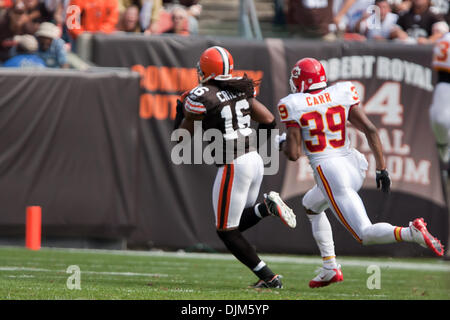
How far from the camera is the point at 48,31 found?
11.8 metres

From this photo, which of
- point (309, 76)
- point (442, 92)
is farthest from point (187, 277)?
point (442, 92)

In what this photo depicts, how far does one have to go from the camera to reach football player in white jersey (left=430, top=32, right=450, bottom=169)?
884 centimetres

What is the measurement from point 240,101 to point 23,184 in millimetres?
4934

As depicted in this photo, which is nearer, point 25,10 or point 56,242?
point 56,242

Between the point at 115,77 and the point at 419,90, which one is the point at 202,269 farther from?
the point at 419,90

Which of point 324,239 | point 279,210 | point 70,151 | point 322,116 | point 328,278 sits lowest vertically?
point 70,151

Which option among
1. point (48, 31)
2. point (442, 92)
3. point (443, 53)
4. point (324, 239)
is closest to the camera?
point (324, 239)

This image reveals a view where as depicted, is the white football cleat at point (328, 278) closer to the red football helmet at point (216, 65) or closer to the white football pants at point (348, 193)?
the white football pants at point (348, 193)

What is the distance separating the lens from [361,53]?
12211 mm

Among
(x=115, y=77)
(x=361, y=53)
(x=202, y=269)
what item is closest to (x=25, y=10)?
(x=115, y=77)

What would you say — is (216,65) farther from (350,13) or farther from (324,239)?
(350,13)

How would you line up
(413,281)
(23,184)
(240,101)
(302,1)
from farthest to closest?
(302,1) → (23,184) → (413,281) → (240,101)

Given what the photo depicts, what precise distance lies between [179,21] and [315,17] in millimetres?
2101

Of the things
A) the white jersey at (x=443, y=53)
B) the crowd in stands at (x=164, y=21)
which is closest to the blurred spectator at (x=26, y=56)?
the crowd in stands at (x=164, y=21)
